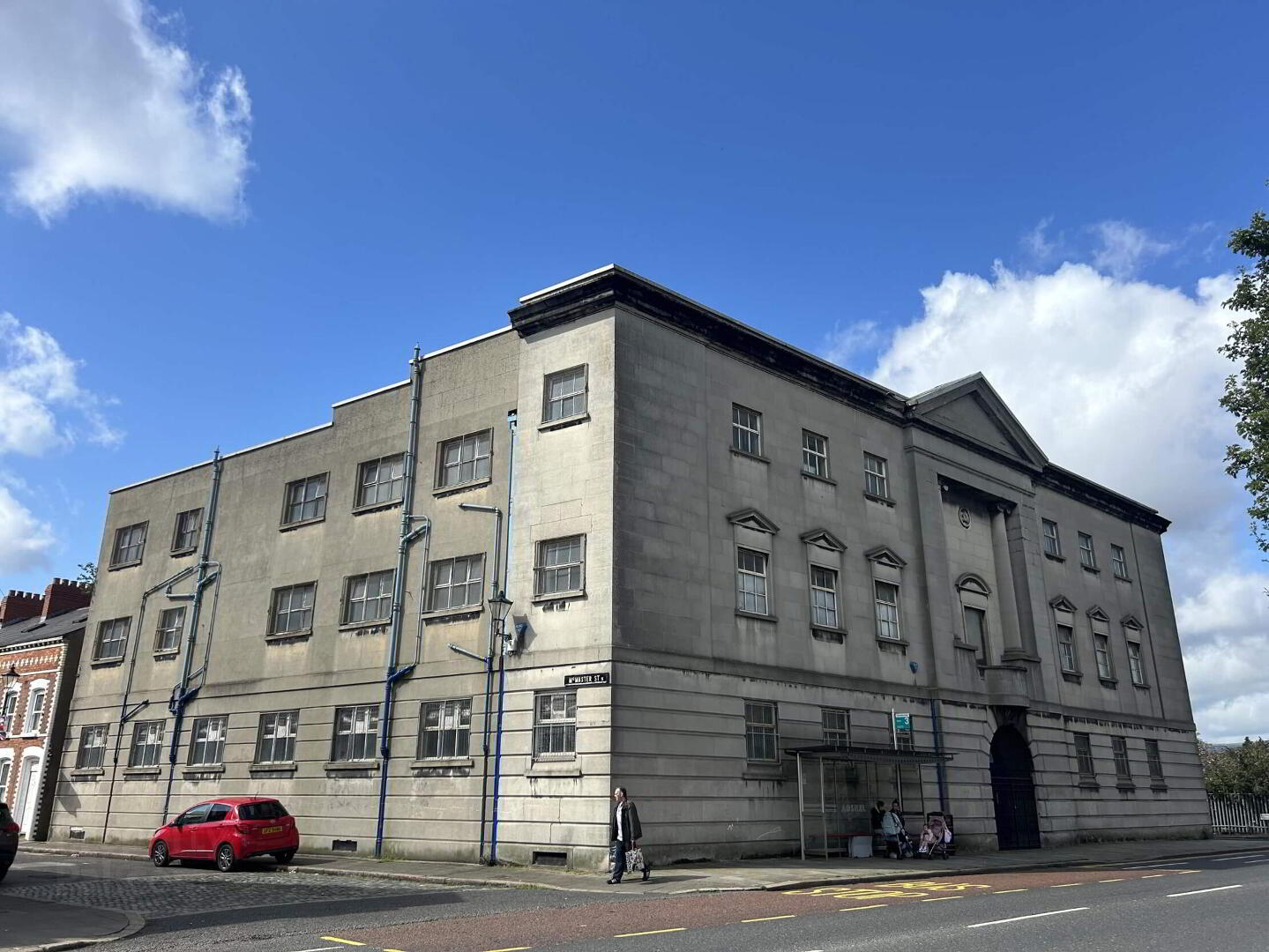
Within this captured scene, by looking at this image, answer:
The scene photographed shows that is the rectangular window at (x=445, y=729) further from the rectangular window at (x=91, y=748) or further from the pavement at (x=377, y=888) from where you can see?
the rectangular window at (x=91, y=748)

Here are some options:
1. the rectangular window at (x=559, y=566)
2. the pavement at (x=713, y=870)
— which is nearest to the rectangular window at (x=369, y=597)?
the rectangular window at (x=559, y=566)

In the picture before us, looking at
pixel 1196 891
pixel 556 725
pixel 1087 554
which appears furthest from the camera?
pixel 1087 554

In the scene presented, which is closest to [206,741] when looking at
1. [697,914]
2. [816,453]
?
[816,453]

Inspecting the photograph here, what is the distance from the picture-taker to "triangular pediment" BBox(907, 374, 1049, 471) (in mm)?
35438

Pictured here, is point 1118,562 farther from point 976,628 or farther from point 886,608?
point 886,608

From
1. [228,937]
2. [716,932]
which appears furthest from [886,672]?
[228,937]

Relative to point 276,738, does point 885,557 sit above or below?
above

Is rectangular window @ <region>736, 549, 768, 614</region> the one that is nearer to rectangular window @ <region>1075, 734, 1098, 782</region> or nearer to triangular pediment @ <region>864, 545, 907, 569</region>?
triangular pediment @ <region>864, 545, 907, 569</region>

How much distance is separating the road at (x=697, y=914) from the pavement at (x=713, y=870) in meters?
0.78

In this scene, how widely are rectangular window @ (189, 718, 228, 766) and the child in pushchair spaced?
21.0 m

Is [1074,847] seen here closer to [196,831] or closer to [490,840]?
[490,840]

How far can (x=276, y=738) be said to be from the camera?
30.0 meters

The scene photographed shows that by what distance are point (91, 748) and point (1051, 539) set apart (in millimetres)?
36960

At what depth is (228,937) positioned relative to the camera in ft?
42.8
